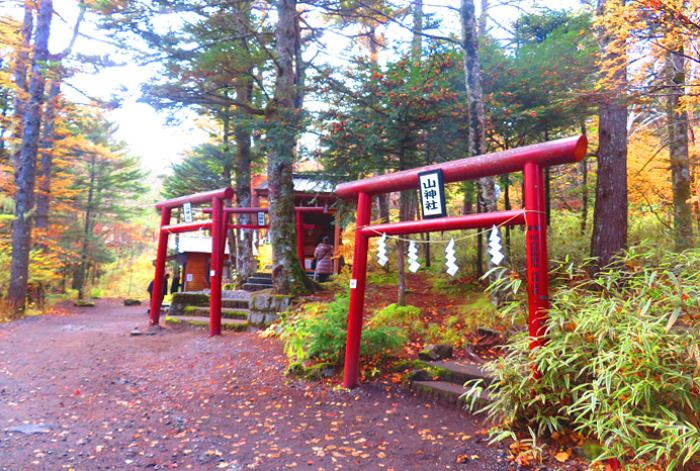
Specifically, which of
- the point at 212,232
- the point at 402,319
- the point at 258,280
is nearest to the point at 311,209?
the point at 258,280

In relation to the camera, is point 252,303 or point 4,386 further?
point 252,303

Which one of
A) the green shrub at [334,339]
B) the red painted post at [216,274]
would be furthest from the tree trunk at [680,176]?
the red painted post at [216,274]

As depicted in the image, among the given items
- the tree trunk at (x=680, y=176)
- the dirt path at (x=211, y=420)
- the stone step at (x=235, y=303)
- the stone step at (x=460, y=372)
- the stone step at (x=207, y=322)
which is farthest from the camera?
the stone step at (x=235, y=303)

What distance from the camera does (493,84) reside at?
10.0 meters

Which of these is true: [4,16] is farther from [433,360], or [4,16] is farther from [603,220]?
[603,220]

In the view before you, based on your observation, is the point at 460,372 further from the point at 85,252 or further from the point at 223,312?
the point at 85,252

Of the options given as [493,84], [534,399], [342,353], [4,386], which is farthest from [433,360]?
[493,84]

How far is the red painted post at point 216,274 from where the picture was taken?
352 inches

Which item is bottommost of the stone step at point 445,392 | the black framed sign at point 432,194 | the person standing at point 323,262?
the stone step at point 445,392

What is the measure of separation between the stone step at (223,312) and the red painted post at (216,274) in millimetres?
1130

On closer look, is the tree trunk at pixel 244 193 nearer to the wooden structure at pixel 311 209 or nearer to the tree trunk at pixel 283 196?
the wooden structure at pixel 311 209

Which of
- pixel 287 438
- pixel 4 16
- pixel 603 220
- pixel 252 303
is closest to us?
pixel 287 438

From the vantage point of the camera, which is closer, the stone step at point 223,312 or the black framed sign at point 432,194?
the black framed sign at point 432,194

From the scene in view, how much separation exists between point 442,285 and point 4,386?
8.62 metres
